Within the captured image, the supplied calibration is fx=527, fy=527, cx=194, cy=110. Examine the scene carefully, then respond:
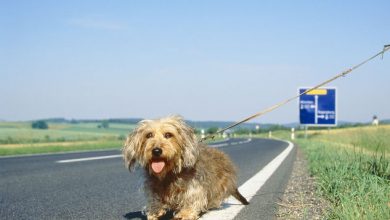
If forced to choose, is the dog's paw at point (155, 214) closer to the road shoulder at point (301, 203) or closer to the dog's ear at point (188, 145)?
the dog's ear at point (188, 145)

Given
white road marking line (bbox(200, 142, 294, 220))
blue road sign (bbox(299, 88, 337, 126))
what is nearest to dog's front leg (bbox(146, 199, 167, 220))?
white road marking line (bbox(200, 142, 294, 220))

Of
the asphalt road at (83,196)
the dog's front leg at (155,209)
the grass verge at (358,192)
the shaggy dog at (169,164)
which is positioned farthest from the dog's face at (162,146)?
the grass verge at (358,192)

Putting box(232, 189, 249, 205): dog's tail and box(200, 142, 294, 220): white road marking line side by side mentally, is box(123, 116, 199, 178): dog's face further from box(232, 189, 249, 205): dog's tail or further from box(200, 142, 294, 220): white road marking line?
box(232, 189, 249, 205): dog's tail

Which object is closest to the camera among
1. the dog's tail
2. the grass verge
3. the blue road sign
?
the grass verge

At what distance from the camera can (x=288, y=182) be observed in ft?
27.1

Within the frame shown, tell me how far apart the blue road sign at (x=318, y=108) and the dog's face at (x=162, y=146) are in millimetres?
23854

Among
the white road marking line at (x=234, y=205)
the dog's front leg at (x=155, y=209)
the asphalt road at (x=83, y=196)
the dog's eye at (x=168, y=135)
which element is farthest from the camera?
the asphalt road at (x=83, y=196)

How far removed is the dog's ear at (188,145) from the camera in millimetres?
4480

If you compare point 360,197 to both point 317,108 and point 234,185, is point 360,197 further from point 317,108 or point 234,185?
point 317,108

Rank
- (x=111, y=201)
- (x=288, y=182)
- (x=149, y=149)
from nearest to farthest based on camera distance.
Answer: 1. (x=149, y=149)
2. (x=111, y=201)
3. (x=288, y=182)

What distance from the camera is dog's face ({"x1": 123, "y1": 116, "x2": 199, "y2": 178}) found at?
4.32 metres

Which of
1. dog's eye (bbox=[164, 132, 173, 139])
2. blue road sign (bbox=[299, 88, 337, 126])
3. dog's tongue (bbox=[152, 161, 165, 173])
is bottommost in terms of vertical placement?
dog's tongue (bbox=[152, 161, 165, 173])

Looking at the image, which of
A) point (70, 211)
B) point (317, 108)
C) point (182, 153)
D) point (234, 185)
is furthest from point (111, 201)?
point (317, 108)

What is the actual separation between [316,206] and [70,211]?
255 cm
